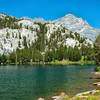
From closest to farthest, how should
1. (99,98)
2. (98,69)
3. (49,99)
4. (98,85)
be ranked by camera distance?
1. (99,98)
2. (49,99)
3. (98,85)
4. (98,69)

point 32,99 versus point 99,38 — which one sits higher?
point 99,38

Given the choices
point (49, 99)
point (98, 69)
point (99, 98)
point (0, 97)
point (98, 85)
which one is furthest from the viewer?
point (98, 69)

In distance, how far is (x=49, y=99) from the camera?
34500 millimetres

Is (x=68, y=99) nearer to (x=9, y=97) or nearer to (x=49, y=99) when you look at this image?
(x=49, y=99)

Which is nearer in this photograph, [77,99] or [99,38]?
[77,99]

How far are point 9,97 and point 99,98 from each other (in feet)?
64.2

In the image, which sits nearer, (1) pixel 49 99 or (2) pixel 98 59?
(1) pixel 49 99

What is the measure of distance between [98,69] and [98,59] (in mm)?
6557

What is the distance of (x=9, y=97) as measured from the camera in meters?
37.4

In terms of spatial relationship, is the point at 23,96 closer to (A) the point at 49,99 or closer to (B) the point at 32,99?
(B) the point at 32,99

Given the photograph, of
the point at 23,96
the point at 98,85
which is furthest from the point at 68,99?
the point at 98,85

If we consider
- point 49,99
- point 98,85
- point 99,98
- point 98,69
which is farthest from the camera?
point 98,69

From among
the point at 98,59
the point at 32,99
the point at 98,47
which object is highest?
the point at 98,47

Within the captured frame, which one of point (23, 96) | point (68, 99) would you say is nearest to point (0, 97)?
point (23, 96)
